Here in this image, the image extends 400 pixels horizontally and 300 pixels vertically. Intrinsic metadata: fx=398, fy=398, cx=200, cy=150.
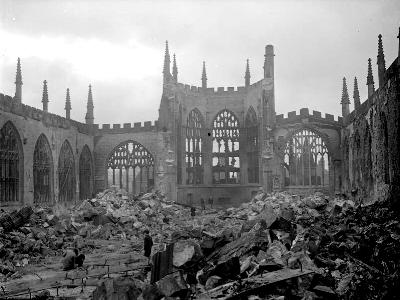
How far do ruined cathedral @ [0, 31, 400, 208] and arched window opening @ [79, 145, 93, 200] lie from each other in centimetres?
9

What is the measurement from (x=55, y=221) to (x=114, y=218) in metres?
3.55

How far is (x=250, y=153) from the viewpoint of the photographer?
3659 cm

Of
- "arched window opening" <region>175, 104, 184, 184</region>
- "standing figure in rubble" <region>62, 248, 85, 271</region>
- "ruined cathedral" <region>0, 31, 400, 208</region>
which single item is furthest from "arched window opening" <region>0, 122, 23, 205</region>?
"arched window opening" <region>175, 104, 184, 184</region>

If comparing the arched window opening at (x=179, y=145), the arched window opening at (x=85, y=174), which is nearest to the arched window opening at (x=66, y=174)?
the arched window opening at (x=85, y=174)

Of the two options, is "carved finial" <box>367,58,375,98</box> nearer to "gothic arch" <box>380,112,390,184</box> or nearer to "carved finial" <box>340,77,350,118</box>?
"gothic arch" <box>380,112,390,184</box>

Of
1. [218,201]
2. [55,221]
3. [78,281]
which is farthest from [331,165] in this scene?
[78,281]

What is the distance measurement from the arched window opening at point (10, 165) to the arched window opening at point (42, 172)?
1.86m

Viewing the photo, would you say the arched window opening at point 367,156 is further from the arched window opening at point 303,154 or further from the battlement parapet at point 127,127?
the battlement parapet at point 127,127

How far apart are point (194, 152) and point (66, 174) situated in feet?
38.0

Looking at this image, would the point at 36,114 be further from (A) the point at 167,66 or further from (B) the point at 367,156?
(B) the point at 367,156

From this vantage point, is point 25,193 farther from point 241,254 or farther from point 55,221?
point 241,254

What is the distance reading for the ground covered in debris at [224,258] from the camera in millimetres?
7621

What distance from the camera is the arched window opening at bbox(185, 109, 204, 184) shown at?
36.7 m

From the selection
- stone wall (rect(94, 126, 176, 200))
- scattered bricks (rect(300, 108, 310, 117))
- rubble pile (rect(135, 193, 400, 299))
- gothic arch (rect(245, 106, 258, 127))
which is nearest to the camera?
rubble pile (rect(135, 193, 400, 299))
